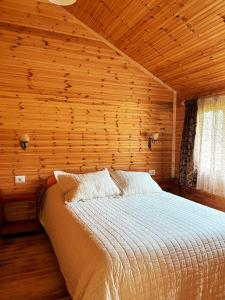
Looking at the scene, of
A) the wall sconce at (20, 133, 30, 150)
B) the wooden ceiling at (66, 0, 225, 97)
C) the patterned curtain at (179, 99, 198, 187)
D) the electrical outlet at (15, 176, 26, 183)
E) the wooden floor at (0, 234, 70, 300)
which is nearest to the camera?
the wooden floor at (0, 234, 70, 300)

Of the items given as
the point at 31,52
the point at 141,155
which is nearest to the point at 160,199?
the point at 141,155

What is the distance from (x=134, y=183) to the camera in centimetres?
307

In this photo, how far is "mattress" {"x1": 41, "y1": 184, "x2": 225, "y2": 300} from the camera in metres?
1.43

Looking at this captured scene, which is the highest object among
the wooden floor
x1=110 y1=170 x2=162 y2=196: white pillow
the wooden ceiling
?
the wooden ceiling

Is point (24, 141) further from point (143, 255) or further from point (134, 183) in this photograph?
point (143, 255)

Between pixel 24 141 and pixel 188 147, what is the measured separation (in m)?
2.26

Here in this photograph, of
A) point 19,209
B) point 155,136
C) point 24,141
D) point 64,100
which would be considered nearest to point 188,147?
point 155,136

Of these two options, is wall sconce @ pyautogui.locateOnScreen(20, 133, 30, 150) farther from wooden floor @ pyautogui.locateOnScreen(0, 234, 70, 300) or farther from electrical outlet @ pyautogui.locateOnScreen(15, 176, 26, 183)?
wooden floor @ pyautogui.locateOnScreen(0, 234, 70, 300)

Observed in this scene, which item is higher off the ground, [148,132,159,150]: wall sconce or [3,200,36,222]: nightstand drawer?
[148,132,159,150]: wall sconce

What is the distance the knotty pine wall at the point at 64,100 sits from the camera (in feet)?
9.69

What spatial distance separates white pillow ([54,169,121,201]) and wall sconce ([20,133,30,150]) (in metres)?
0.49

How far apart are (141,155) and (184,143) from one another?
2.17 ft

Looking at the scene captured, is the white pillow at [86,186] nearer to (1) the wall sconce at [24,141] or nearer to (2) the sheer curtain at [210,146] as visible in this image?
(1) the wall sconce at [24,141]

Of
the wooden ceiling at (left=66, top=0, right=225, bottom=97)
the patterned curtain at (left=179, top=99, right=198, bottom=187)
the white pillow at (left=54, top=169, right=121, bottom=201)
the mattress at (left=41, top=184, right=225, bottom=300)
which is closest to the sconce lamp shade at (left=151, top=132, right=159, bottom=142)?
the patterned curtain at (left=179, top=99, right=198, bottom=187)
